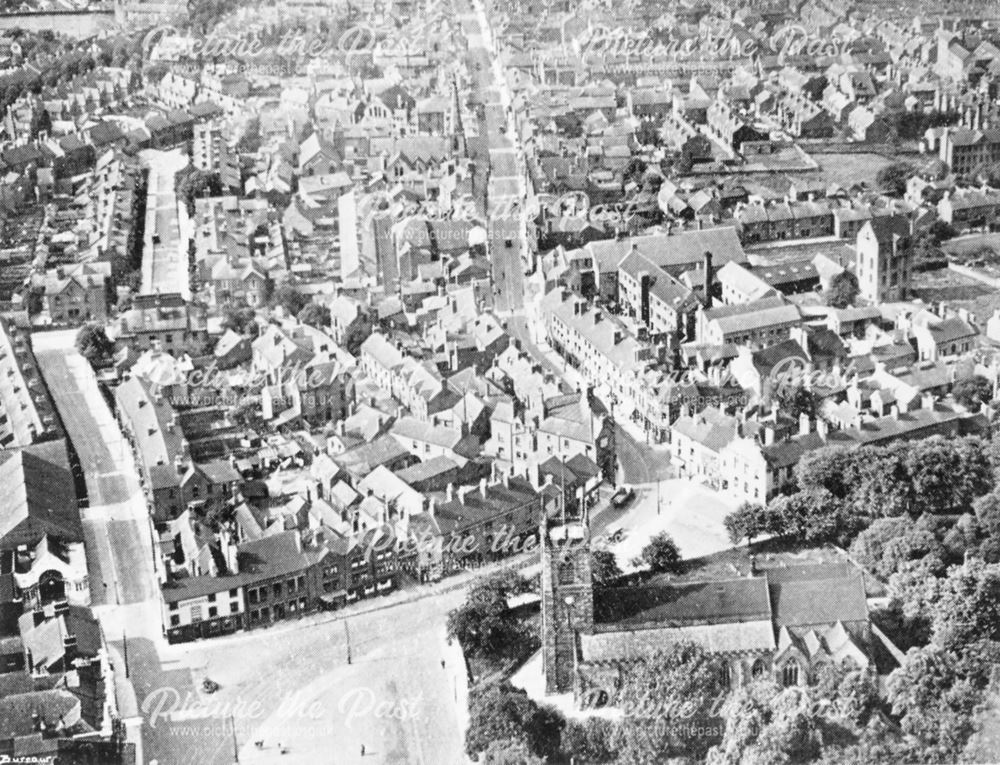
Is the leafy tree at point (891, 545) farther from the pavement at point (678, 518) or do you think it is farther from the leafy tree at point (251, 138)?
the leafy tree at point (251, 138)

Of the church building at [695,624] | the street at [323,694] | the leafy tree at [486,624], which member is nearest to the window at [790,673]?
the church building at [695,624]

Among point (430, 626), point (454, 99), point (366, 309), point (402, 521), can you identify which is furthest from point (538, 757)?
point (454, 99)

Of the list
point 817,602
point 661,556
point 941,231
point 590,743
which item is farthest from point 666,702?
point 941,231

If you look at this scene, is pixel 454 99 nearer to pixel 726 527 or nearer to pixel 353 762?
pixel 726 527

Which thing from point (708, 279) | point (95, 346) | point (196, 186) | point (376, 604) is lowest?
point (376, 604)

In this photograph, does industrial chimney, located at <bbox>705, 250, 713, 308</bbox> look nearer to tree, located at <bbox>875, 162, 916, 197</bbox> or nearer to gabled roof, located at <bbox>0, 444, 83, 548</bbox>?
tree, located at <bbox>875, 162, 916, 197</bbox>

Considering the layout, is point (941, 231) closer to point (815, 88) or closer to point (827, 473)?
point (815, 88)
